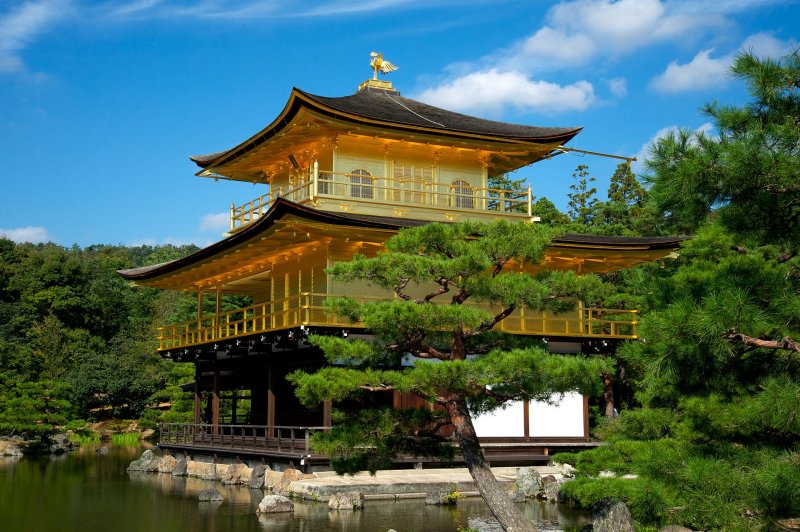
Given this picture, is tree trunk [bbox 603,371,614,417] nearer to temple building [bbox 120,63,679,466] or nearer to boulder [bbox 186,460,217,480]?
temple building [bbox 120,63,679,466]

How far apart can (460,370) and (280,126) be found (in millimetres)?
12602

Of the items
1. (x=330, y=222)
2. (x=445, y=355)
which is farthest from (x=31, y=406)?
(x=445, y=355)

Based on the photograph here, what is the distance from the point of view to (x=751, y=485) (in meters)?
6.76

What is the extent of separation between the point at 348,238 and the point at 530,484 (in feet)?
20.9

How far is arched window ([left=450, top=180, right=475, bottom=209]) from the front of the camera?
77.3 feet

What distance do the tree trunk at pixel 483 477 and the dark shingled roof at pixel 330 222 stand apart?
6821 mm

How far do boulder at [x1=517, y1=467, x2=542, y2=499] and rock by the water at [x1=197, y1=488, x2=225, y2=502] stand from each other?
6.21 m

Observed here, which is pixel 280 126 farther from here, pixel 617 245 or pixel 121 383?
pixel 121 383

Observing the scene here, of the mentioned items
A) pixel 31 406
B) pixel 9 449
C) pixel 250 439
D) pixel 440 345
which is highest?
pixel 440 345

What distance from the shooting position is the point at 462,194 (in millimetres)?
23656

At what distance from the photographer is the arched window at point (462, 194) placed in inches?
928

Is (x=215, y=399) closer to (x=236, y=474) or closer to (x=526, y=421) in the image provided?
(x=236, y=474)

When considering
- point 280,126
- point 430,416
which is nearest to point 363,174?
point 280,126

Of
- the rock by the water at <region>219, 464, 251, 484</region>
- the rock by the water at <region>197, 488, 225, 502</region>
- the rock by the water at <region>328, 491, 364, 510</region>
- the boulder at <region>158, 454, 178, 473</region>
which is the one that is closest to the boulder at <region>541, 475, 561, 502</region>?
the rock by the water at <region>328, 491, 364, 510</region>
